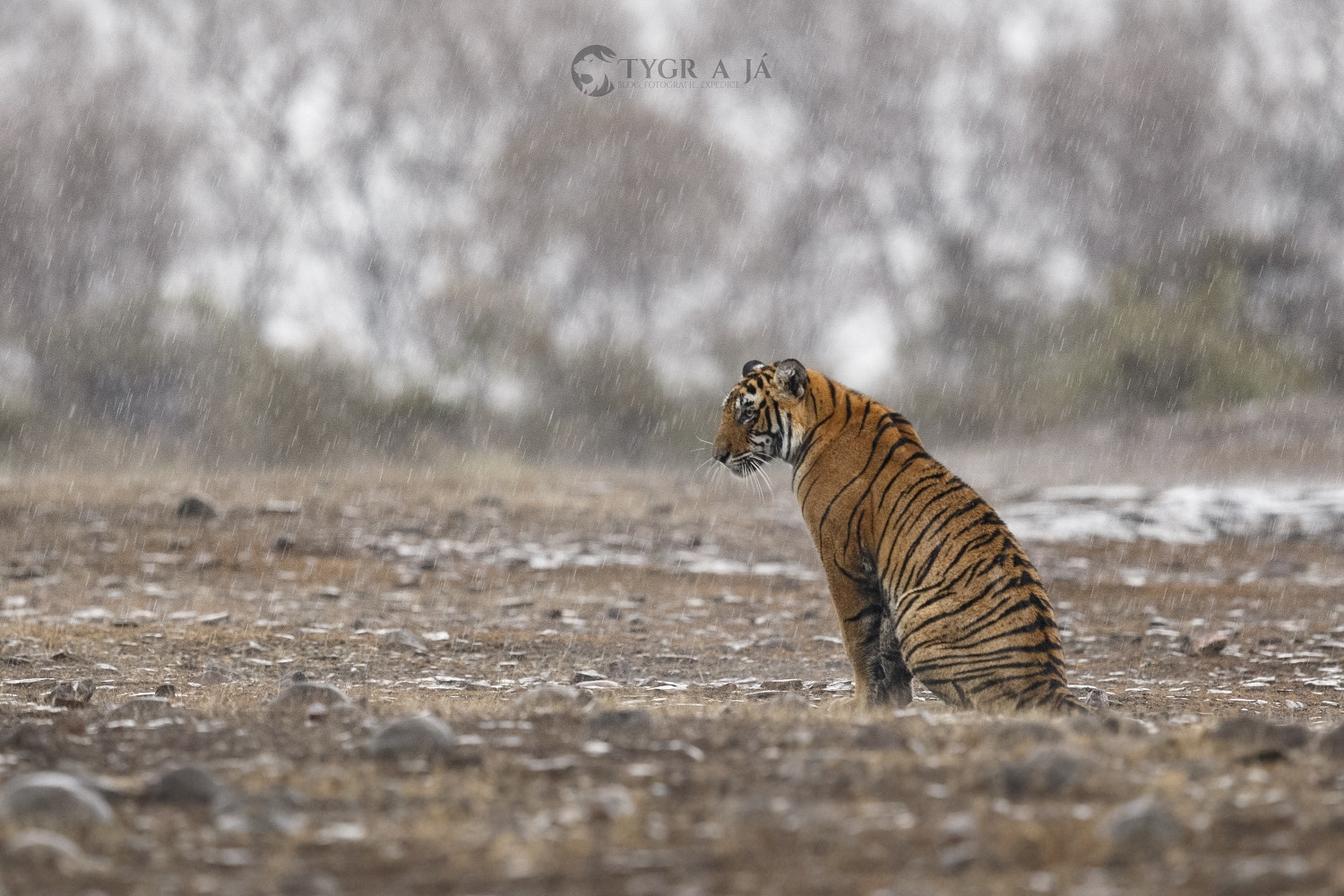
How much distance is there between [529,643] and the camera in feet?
30.2

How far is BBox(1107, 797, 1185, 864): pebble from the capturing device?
10.2ft

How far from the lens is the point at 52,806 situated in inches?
137

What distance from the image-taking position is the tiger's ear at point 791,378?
21.0 ft

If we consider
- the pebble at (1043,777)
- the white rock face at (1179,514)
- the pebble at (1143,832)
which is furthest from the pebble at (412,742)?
the white rock face at (1179,514)

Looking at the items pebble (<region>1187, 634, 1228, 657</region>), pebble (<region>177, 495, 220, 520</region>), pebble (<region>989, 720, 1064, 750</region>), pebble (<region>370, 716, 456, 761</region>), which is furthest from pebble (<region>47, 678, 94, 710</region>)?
pebble (<region>177, 495, 220, 520</region>)

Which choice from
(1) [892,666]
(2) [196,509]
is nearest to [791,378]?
(1) [892,666]

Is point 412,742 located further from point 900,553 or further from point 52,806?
point 900,553

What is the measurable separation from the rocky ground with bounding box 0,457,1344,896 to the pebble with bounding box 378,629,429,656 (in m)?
0.02

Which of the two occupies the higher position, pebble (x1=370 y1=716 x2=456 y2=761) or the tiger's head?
the tiger's head

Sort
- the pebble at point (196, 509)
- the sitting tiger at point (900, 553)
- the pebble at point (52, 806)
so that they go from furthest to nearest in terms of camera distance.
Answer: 1. the pebble at point (196, 509)
2. the sitting tiger at point (900, 553)
3. the pebble at point (52, 806)

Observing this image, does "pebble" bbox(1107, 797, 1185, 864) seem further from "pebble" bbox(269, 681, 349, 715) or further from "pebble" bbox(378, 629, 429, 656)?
"pebble" bbox(378, 629, 429, 656)

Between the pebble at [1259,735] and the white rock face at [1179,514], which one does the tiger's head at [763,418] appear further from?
the white rock face at [1179,514]

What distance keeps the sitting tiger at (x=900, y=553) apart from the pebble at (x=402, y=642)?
9.58 feet

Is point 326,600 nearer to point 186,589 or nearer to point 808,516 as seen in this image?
point 186,589
